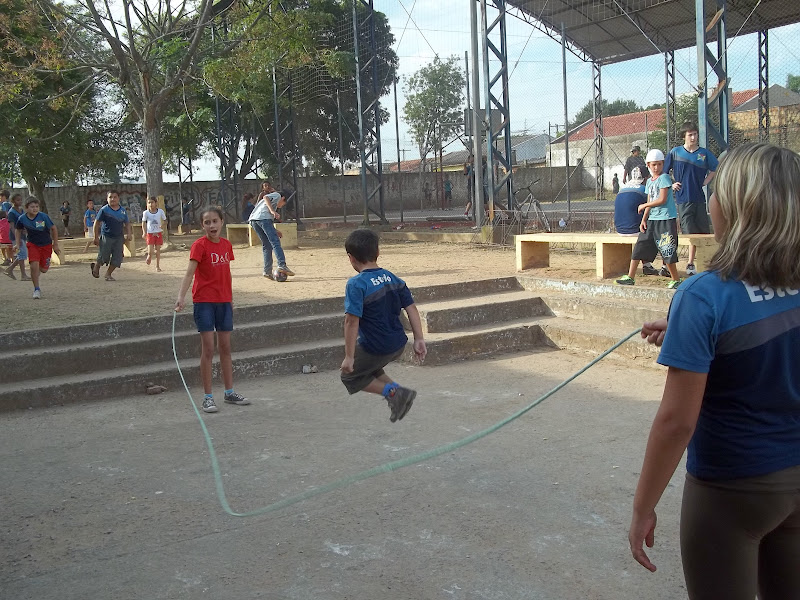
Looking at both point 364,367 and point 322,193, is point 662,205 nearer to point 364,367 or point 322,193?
point 364,367

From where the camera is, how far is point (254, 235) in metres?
20.4

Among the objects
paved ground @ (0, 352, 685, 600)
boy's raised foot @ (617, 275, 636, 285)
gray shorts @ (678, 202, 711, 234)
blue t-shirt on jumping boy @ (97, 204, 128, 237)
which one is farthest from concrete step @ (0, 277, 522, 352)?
blue t-shirt on jumping boy @ (97, 204, 128, 237)

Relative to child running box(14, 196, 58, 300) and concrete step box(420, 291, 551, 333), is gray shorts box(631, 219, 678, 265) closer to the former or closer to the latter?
concrete step box(420, 291, 551, 333)

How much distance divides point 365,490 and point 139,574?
1.59m

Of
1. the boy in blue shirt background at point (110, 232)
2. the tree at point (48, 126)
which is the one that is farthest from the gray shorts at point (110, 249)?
the tree at point (48, 126)

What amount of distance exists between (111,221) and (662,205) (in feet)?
30.6

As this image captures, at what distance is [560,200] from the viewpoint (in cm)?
3522

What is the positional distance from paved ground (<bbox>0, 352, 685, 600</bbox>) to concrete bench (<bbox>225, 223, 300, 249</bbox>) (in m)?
12.2

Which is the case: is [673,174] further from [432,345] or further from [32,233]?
[32,233]

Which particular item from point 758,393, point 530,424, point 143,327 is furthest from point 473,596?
point 143,327

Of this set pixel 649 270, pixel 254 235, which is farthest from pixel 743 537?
pixel 254 235

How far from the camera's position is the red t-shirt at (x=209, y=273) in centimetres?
714

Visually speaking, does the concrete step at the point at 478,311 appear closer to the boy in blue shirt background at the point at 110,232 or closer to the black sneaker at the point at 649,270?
the black sneaker at the point at 649,270

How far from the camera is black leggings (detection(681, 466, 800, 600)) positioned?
1980 millimetres
